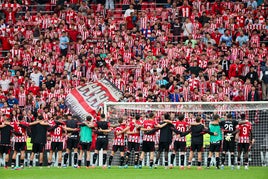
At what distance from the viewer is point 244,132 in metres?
32.8

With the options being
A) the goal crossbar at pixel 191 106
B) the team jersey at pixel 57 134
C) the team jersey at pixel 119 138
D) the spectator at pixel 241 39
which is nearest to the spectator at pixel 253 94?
the goal crossbar at pixel 191 106

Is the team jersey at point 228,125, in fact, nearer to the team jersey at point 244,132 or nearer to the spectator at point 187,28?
the team jersey at point 244,132

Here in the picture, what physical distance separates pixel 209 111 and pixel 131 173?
16.2 ft

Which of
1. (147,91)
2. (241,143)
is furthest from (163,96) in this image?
(241,143)

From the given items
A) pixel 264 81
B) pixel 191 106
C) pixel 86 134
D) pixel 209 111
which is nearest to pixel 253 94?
pixel 264 81

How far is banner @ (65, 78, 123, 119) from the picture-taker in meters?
38.5

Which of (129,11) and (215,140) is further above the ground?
(129,11)

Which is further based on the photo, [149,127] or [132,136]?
[132,136]

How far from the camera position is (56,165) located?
35375 mm

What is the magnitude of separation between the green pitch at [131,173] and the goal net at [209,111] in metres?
1.18

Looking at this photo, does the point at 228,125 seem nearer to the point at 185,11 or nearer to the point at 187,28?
the point at 187,28

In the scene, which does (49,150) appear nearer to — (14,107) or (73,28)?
(14,107)

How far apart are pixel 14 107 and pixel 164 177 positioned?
10432mm

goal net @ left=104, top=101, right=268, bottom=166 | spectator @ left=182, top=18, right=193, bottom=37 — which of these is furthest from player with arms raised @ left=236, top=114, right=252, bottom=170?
spectator @ left=182, top=18, right=193, bottom=37
